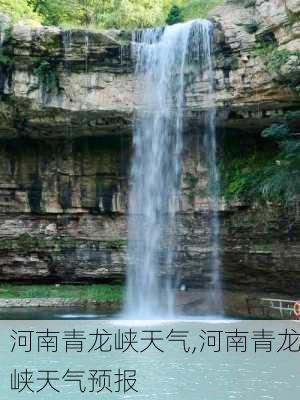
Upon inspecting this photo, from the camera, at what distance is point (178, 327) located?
1337 cm

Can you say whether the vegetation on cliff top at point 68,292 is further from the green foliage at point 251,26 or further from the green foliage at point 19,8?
the green foliage at point 19,8

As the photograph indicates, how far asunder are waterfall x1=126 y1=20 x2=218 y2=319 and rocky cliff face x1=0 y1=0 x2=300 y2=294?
0.30 metres

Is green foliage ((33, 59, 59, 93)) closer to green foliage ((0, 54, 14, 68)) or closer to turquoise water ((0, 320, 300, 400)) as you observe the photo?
green foliage ((0, 54, 14, 68))

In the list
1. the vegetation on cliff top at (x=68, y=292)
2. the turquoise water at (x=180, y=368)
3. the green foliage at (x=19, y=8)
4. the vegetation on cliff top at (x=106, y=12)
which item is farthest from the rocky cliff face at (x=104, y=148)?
the vegetation on cliff top at (x=106, y=12)

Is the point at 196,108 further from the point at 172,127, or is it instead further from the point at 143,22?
the point at 143,22

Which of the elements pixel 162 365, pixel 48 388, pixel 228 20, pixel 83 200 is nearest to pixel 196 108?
pixel 228 20

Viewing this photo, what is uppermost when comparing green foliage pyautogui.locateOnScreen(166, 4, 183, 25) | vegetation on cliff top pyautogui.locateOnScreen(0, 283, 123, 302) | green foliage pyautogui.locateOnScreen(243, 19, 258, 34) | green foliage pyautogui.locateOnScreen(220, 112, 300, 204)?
green foliage pyautogui.locateOnScreen(166, 4, 183, 25)

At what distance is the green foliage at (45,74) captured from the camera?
15539 millimetres

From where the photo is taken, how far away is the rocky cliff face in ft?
47.7

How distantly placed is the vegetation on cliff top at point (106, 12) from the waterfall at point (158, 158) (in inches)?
238

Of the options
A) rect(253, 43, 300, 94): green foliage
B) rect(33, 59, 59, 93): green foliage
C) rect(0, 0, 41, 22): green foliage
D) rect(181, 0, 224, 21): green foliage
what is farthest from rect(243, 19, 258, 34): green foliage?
rect(0, 0, 41, 22): green foliage

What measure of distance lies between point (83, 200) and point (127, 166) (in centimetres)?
177

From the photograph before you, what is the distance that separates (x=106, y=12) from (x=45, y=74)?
31.0 feet

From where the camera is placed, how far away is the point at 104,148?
18.2m
